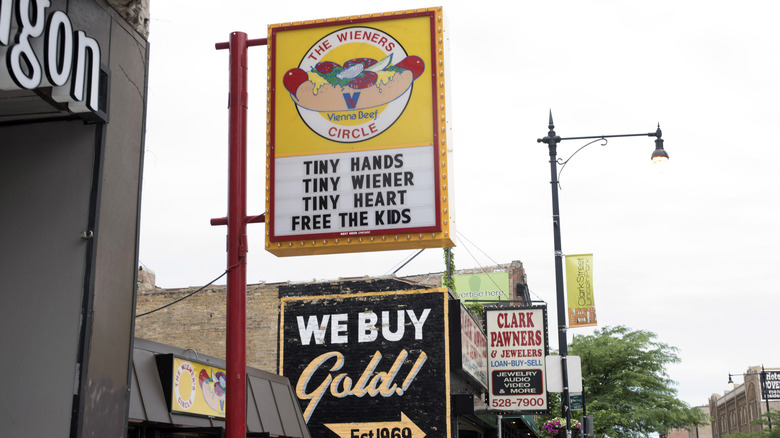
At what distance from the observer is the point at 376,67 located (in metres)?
8.11

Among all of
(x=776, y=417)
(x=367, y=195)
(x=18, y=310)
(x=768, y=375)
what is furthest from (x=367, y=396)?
(x=768, y=375)

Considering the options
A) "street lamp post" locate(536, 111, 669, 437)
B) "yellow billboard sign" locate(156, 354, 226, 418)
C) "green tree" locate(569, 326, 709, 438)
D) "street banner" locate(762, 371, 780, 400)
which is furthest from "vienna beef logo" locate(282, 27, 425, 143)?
"street banner" locate(762, 371, 780, 400)

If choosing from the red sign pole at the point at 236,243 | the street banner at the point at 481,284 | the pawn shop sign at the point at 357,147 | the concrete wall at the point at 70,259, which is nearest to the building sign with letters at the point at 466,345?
the pawn shop sign at the point at 357,147

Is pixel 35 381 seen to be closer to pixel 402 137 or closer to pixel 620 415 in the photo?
pixel 402 137

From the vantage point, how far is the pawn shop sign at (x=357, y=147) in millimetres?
7828

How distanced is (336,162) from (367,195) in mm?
424

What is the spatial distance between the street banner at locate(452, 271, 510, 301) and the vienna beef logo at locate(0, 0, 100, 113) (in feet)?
134

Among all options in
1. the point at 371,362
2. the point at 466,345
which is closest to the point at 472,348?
the point at 466,345

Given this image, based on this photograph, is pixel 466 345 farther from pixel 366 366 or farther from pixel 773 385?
pixel 773 385

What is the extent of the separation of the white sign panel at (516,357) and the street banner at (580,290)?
7.18 ft

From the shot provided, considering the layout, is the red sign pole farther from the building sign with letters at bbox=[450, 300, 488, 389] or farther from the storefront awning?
the building sign with letters at bbox=[450, 300, 488, 389]

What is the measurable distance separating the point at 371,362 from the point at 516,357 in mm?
4137

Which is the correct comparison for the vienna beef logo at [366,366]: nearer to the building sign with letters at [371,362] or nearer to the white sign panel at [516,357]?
the building sign with letters at [371,362]

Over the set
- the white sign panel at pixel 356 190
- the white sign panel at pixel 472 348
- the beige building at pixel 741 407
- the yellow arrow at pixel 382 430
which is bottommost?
the yellow arrow at pixel 382 430
